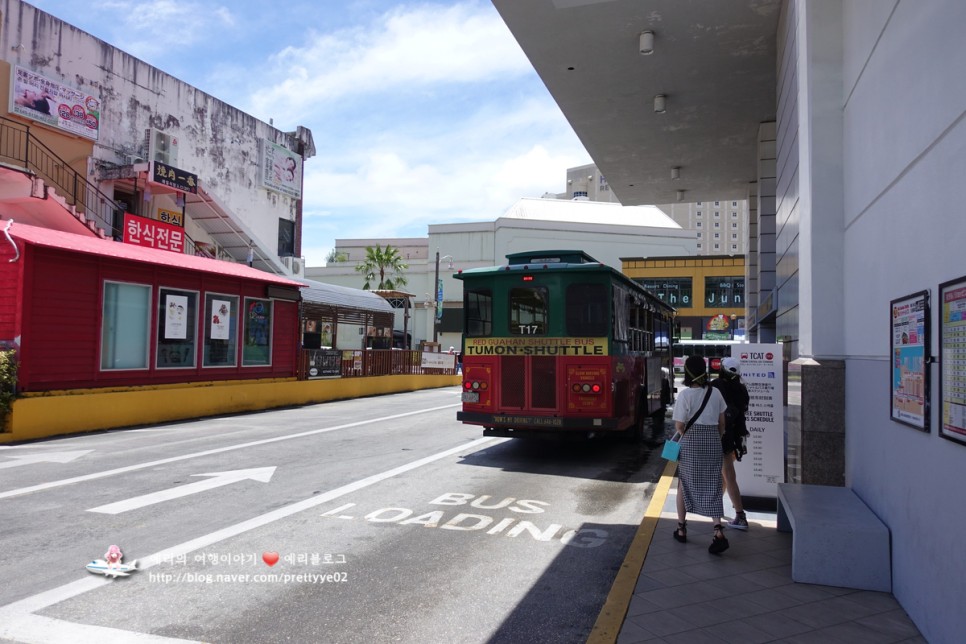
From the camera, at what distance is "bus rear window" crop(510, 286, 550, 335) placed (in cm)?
1038

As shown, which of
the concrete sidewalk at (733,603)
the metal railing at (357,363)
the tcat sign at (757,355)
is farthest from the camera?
the metal railing at (357,363)

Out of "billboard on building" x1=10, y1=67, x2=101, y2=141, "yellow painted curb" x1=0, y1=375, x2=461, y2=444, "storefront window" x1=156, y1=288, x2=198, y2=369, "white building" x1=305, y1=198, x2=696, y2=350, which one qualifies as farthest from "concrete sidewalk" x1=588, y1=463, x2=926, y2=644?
"white building" x1=305, y1=198, x2=696, y2=350

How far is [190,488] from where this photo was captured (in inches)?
311

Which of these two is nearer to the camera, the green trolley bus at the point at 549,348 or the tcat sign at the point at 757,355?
the tcat sign at the point at 757,355

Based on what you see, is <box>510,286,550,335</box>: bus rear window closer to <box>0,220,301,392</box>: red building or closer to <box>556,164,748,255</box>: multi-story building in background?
<box>0,220,301,392</box>: red building

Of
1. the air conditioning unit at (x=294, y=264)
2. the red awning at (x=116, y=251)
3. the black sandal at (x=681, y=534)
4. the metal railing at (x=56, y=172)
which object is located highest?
the metal railing at (x=56, y=172)

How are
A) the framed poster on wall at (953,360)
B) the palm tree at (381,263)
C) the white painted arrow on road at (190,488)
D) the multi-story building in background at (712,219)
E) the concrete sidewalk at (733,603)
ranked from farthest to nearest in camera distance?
the multi-story building in background at (712,219) < the palm tree at (381,263) < the white painted arrow on road at (190,488) < the concrete sidewalk at (733,603) < the framed poster on wall at (953,360)

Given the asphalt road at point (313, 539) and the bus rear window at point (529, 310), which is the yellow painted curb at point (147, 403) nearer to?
the asphalt road at point (313, 539)

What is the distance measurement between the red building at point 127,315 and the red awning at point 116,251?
0.04 metres

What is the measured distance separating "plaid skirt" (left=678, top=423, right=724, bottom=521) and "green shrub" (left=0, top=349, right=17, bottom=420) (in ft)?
37.6

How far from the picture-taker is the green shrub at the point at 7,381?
1149 centimetres

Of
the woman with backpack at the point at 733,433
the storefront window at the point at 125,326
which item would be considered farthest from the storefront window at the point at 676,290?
the woman with backpack at the point at 733,433

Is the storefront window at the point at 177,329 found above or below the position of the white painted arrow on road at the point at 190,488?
above

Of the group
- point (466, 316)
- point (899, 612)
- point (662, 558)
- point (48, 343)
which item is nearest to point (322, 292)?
point (48, 343)
